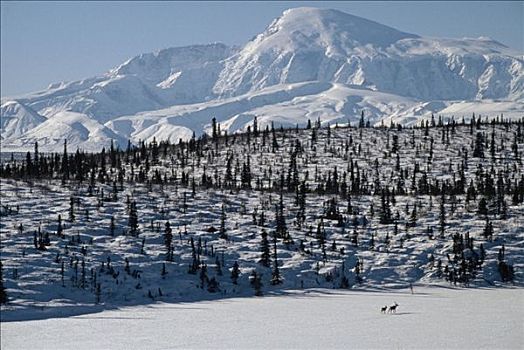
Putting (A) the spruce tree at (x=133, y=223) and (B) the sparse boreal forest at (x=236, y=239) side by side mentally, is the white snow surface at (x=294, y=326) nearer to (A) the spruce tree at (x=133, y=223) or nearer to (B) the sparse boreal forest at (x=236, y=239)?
(B) the sparse boreal forest at (x=236, y=239)

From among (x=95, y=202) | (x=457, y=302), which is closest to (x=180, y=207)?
(x=95, y=202)

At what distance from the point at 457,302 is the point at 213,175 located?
102 meters

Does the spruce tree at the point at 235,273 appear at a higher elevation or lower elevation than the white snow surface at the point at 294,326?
lower

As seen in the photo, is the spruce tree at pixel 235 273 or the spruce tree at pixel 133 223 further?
the spruce tree at pixel 133 223

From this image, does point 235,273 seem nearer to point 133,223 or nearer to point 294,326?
point 133,223

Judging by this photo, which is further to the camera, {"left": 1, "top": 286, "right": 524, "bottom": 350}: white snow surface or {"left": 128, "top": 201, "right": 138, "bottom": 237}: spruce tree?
{"left": 128, "top": 201, "right": 138, "bottom": 237}: spruce tree

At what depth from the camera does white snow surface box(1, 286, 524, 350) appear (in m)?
43.1

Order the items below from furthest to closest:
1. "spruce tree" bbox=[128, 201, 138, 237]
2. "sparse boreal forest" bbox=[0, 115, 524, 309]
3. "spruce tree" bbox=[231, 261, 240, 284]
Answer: "spruce tree" bbox=[128, 201, 138, 237], "spruce tree" bbox=[231, 261, 240, 284], "sparse boreal forest" bbox=[0, 115, 524, 309]

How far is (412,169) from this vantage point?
6535 inches

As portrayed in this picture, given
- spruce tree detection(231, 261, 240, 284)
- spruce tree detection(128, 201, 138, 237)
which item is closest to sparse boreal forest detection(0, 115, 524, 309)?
spruce tree detection(231, 261, 240, 284)

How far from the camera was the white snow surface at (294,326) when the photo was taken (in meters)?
43.1

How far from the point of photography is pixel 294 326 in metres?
50.4

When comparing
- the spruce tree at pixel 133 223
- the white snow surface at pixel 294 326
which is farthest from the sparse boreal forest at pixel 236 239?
the white snow surface at pixel 294 326

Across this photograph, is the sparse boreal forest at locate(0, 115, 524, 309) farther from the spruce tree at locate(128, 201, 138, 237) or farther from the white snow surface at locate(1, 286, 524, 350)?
the white snow surface at locate(1, 286, 524, 350)
